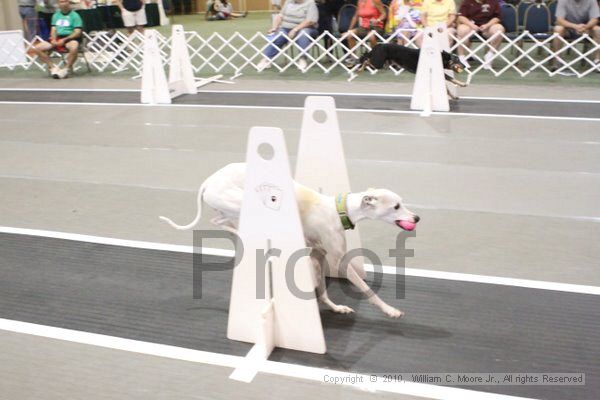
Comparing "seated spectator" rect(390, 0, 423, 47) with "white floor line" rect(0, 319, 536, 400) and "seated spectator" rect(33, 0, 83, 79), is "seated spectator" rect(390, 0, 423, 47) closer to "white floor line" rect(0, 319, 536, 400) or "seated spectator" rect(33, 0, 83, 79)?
"seated spectator" rect(33, 0, 83, 79)

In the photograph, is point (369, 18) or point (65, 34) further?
point (65, 34)

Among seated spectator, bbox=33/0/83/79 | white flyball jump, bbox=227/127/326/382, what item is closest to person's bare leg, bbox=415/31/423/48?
seated spectator, bbox=33/0/83/79

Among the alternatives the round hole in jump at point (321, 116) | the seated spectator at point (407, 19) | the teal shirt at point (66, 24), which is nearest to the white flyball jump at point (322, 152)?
the round hole in jump at point (321, 116)

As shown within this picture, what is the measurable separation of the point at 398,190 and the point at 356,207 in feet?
6.95

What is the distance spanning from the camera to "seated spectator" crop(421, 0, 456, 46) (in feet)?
29.9

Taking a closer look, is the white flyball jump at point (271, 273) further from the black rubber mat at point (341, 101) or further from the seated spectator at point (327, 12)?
the seated spectator at point (327, 12)

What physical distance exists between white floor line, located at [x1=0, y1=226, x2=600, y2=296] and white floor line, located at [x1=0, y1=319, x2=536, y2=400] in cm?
100

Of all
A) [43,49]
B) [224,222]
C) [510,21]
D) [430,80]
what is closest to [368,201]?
[224,222]

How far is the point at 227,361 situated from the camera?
259 cm

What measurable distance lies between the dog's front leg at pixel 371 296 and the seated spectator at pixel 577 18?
7427 millimetres

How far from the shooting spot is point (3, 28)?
1611cm

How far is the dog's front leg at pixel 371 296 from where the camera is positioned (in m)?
2.73

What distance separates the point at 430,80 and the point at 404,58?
732mm

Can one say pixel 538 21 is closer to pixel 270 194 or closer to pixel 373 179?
pixel 373 179
